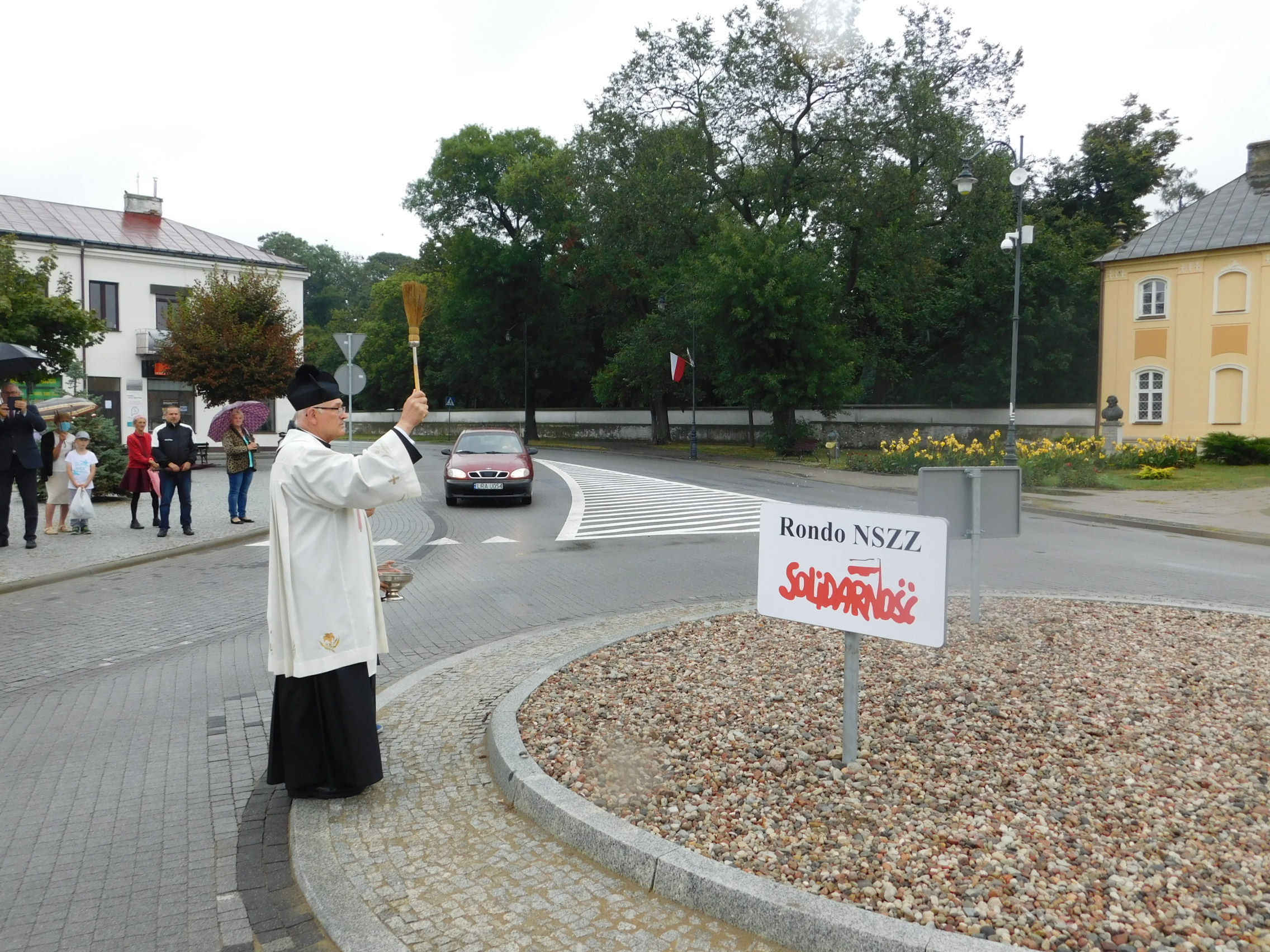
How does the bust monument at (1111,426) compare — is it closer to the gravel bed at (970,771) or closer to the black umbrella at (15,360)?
the gravel bed at (970,771)

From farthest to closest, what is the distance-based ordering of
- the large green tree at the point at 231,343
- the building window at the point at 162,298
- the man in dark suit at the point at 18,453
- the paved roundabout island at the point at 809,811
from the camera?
the building window at the point at 162,298 < the large green tree at the point at 231,343 < the man in dark suit at the point at 18,453 < the paved roundabout island at the point at 809,811

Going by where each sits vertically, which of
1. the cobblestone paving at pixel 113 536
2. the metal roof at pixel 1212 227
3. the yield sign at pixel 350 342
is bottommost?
the cobblestone paving at pixel 113 536

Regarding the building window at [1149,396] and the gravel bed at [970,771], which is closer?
the gravel bed at [970,771]

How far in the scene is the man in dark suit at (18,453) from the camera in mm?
12633

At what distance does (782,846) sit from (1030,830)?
97 centimetres

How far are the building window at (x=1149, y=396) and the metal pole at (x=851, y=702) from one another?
124 ft

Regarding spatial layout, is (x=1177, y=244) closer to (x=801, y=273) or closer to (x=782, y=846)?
(x=801, y=273)

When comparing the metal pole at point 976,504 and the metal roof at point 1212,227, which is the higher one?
the metal roof at point 1212,227

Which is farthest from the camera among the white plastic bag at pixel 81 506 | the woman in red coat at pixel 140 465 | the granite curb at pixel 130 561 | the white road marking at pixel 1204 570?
the woman in red coat at pixel 140 465

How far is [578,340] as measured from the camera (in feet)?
176

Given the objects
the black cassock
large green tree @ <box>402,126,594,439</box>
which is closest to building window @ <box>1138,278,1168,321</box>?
large green tree @ <box>402,126,594,439</box>

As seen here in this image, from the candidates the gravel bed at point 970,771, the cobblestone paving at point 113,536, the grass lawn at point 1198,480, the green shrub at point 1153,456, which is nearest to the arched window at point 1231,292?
the green shrub at point 1153,456

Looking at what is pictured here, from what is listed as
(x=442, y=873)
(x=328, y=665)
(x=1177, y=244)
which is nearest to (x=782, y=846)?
(x=442, y=873)

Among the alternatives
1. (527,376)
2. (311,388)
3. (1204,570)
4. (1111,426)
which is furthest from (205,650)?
(527,376)
